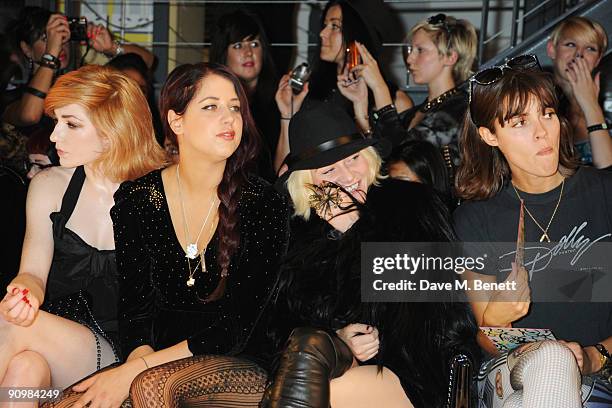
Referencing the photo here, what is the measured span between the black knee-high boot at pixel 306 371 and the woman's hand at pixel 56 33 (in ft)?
8.76

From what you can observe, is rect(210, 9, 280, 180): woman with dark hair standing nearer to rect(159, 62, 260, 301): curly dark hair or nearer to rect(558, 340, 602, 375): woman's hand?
rect(159, 62, 260, 301): curly dark hair

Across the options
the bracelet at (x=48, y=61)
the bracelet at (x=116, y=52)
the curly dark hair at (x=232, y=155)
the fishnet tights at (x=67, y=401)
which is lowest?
the fishnet tights at (x=67, y=401)

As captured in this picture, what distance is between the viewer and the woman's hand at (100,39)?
4762 millimetres

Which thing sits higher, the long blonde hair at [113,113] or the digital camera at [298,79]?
the digital camera at [298,79]

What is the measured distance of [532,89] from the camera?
9.10 ft

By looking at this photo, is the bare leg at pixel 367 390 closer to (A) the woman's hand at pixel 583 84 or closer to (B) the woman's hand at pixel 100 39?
(A) the woman's hand at pixel 583 84

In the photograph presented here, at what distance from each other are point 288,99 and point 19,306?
78.0 inches

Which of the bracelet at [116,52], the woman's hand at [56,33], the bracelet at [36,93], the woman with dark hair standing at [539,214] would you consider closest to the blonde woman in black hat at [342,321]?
the woman with dark hair standing at [539,214]

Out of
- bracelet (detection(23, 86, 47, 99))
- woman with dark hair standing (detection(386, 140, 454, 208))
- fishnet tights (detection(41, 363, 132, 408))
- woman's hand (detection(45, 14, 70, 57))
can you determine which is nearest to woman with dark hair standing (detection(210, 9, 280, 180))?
woman's hand (detection(45, 14, 70, 57))

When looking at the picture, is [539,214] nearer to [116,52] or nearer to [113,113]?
[113,113]

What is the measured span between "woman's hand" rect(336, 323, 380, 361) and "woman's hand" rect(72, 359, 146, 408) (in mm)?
642

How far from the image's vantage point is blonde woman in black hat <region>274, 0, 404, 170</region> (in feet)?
14.0

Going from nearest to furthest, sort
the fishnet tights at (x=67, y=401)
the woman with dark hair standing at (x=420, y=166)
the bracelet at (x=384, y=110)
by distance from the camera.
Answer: the fishnet tights at (x=67, y=401)
the woman with dark hair standing at (x=420, y=166)
the bracelet at (x=384, y=110)

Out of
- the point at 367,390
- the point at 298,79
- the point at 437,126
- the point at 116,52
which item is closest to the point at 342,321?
the point at 367,390
